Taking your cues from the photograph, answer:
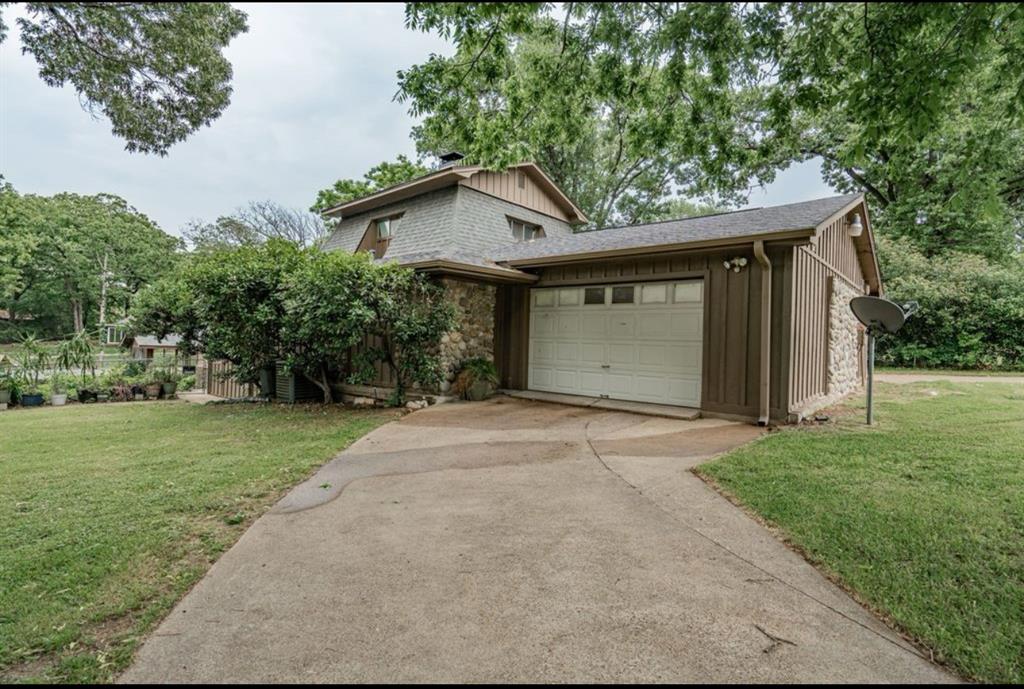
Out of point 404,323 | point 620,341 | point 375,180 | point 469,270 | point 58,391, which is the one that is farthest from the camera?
point 375,180

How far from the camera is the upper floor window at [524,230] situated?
13.1 m

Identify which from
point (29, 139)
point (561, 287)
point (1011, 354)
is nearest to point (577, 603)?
point (561, 287)

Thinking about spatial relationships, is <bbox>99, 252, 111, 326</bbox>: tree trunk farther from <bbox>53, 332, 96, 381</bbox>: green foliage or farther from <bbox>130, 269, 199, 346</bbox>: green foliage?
<bbox>130, 269, 199, 346</bbox>: green foliage

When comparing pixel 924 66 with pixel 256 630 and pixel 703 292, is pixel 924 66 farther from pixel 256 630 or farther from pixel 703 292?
pixel 256 630

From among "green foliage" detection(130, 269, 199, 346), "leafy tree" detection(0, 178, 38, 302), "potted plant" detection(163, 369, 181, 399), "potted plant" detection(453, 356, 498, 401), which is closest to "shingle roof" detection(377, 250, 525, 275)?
"potted plant" detection(453, 356, 498, 401)

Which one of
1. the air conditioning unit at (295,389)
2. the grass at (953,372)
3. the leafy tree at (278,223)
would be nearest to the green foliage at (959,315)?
the grass at (953,372)

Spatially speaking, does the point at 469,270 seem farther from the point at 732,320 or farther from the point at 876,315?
the point at 876,315

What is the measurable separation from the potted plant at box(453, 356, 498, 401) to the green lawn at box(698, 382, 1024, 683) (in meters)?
4.82

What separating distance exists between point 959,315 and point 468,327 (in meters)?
16.6

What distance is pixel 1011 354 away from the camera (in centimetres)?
1477

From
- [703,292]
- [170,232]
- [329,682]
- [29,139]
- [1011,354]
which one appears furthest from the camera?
[170,232]

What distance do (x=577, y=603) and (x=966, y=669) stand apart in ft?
5.35

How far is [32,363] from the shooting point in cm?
1195

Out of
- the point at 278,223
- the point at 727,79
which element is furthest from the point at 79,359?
the point at 727,79
